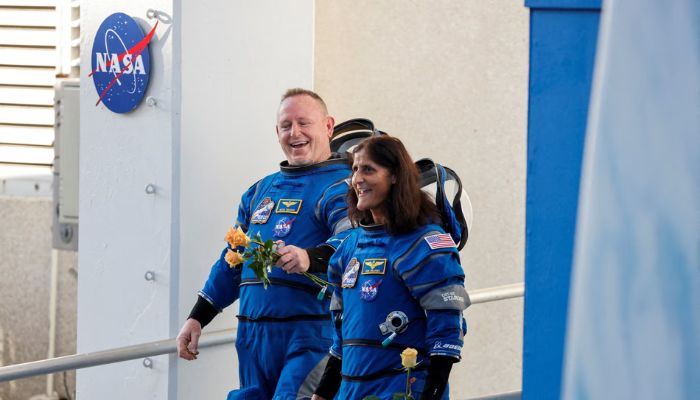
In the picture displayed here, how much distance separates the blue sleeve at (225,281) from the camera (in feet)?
13.9

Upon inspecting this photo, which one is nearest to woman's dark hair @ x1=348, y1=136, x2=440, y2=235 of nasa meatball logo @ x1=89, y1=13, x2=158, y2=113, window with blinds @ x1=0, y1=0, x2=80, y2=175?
nasa meatball logo @ x1=89, y1=13, x2=158, y2=113

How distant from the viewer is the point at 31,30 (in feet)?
25.8

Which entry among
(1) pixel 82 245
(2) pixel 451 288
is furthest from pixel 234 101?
(2) pixel 451 288

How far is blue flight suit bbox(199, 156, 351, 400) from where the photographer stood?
390cm

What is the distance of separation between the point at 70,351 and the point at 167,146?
3207 millimetres

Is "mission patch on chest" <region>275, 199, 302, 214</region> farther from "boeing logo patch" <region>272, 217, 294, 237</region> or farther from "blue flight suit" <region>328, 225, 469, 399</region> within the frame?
"blue flight suit" <region>328, 225, 469, 399</region>

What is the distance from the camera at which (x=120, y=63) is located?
200 inches

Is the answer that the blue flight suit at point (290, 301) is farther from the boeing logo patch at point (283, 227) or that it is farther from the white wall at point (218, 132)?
the white wall at point (218, 132)

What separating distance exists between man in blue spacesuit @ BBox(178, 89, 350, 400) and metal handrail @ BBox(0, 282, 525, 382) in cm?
41

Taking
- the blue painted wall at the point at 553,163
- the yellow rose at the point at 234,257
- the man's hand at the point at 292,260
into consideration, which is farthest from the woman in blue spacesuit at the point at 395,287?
the blue painted wall at the point at 553,163

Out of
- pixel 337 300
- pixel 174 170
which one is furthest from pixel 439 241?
pixel 174 170

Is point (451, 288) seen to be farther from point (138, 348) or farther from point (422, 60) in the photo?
point (422, 60)

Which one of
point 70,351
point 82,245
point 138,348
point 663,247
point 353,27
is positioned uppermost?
point 353,27

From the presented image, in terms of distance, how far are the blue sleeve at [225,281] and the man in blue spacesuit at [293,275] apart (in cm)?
5
